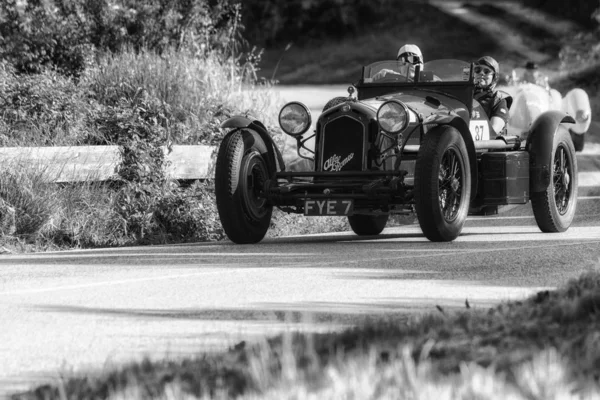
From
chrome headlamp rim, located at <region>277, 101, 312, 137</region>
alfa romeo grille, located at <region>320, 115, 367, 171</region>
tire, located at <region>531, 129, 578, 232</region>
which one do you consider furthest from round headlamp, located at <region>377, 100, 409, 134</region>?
tire, located at <region>531, 129, 578, 232</region>

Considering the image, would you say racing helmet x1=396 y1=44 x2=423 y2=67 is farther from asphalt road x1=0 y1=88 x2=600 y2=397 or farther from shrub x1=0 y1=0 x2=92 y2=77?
shrub x1=0 y1=0 x2=92 y2=77

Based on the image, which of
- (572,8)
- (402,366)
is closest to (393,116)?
(402,366)

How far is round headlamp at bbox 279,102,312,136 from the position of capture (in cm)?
1215

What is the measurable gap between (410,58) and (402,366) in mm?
9157

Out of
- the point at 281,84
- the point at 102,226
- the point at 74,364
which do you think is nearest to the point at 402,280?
the point at 74,364

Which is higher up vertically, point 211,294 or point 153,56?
point 153,56

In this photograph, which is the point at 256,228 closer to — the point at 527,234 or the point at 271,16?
the point at 527,234

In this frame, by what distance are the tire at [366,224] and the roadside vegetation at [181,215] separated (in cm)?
135

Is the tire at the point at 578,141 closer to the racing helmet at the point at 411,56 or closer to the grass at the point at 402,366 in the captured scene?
the racing helmet at the point at 411,56

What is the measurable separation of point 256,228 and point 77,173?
1899mm

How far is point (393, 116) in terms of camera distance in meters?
11.4

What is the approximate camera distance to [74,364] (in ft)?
18.2

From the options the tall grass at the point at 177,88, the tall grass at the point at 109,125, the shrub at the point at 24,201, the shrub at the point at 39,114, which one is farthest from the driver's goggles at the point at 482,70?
the shrub at the point at 24,201

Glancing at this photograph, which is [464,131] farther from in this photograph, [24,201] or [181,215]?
[24,201]
